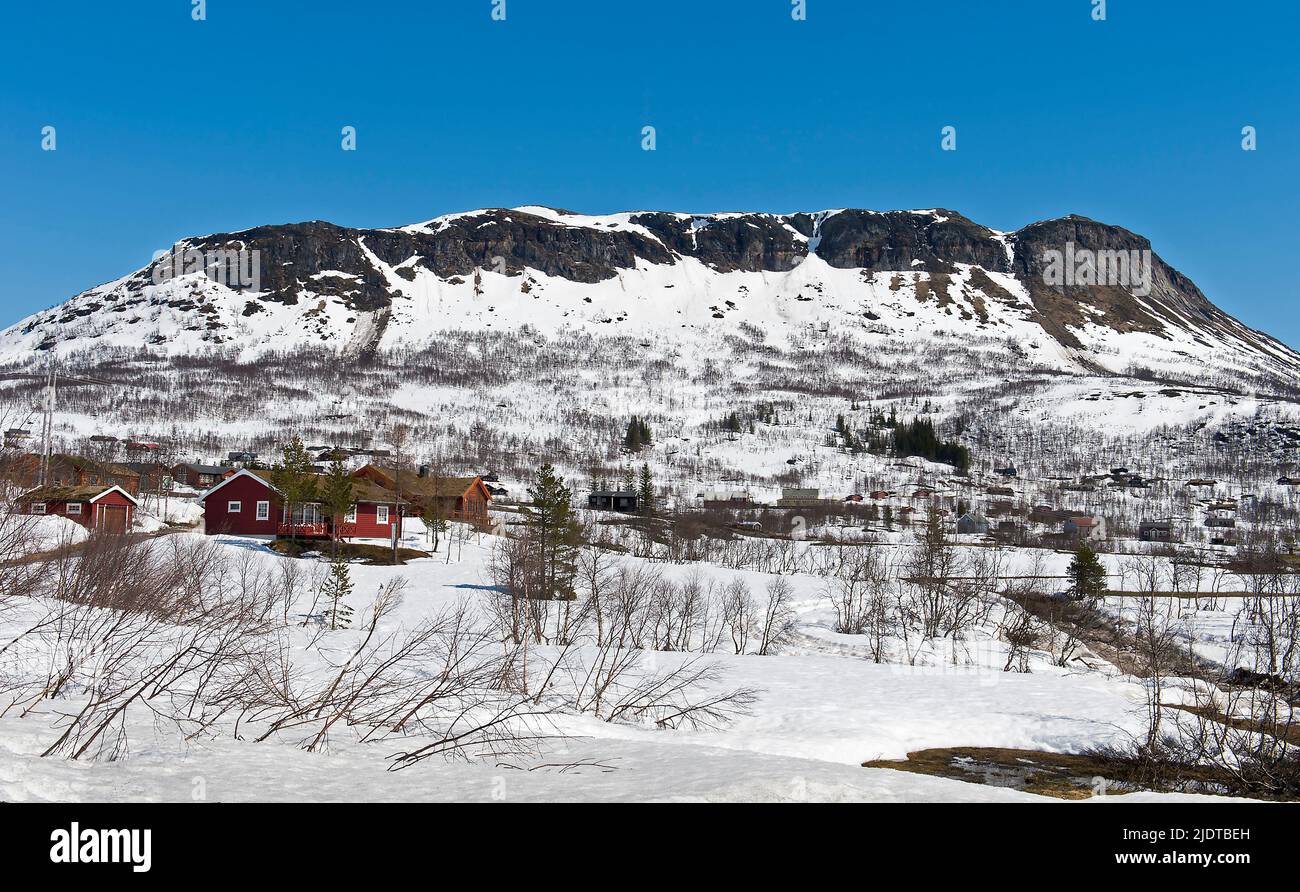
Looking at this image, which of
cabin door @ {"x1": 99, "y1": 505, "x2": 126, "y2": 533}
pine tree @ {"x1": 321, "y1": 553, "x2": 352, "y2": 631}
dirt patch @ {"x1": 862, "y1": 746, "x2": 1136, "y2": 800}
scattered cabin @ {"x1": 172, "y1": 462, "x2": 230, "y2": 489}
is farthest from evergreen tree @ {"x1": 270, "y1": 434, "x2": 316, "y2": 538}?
scattered cabin @ {"x1": 172, "y1": 462, "x2": 230, "y2": 489}

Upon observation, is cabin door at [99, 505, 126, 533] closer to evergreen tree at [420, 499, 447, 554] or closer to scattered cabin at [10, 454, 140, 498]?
scattered cabin at [10, 454, 140, 498]

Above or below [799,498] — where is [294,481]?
above

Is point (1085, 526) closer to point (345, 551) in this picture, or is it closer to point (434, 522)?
point (434, 522)

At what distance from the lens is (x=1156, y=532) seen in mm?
130000

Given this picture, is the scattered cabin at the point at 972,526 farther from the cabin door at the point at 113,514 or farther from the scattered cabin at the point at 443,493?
the cabin door at the point at 113,514

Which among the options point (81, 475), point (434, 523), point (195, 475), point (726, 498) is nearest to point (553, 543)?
point (434, 523)

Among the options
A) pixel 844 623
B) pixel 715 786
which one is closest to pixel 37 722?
pixel 715 786

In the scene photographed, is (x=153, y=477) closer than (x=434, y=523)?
No

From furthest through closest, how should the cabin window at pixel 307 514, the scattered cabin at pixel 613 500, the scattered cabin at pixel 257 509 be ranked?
the scattered cabin at pixel 613 500, the scattered cabin at pixel 257 509, the cabin window at pixel 307 514

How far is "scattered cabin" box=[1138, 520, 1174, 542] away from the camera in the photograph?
124988 mm

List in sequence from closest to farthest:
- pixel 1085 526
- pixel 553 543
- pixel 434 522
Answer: pixel 553 543 < pixel 434 522 < pixel 1085 526

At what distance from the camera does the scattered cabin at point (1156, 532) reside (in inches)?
4921

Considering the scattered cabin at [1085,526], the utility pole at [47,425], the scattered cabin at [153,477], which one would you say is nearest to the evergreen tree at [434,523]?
the utility pole at [47,425]
